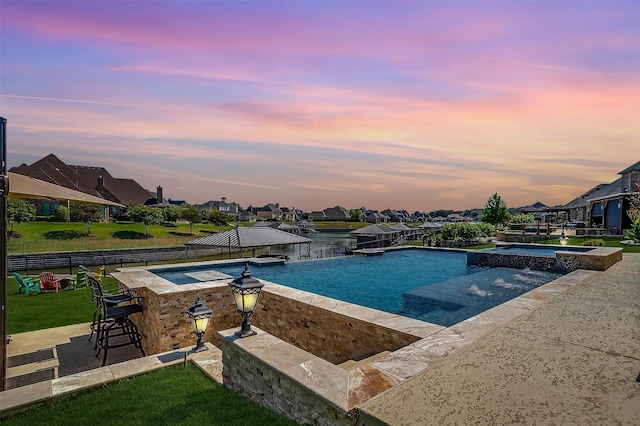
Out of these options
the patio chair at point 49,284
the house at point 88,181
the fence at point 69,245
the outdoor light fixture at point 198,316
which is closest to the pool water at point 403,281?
the outdoor light fixture at point 198,316

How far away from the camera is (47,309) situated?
9.47m

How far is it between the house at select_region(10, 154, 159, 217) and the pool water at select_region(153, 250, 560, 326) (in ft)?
154

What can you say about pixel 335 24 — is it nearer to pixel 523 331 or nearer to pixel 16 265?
pixel 523 331

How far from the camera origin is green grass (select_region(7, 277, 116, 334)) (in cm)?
821

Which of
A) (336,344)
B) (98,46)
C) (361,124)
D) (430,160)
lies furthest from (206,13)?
(430,160)

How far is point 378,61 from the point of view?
10.2m

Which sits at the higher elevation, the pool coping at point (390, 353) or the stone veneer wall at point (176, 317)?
the pool coping at point (390, 353)

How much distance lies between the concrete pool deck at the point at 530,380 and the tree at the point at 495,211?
38711 mm

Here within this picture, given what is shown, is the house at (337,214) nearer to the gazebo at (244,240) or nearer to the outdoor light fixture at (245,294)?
the gazebo at (244,240)

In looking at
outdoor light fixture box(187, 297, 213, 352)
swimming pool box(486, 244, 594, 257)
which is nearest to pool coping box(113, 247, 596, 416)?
outdoor light fixture box(187, 297, 213, 352)

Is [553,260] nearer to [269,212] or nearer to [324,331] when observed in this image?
[324,331]

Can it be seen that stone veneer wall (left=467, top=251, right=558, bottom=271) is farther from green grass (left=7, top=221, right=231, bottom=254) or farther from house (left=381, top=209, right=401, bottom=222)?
house (left=381, top=209, right=401, bottom=222)

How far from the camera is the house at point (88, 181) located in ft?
148

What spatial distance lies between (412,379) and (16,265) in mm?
28963
